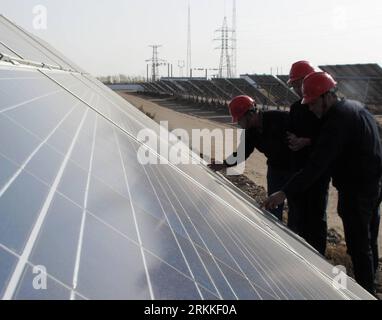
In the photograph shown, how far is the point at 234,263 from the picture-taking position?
2.07m

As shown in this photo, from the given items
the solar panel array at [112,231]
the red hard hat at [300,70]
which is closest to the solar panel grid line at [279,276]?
the solar panel array at [112,231]

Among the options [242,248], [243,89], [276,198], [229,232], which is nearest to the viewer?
[242,248]

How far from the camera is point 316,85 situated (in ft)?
13.9

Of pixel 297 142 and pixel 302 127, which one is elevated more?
pixel 302 127

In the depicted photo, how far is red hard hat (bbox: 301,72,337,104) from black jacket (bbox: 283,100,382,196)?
18 centimetres

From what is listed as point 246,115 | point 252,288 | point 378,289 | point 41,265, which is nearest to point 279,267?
point 252,288

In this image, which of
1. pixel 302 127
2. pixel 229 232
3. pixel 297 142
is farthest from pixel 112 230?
pixel 302 127

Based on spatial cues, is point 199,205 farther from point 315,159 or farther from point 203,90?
point 203,90

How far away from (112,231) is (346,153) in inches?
122

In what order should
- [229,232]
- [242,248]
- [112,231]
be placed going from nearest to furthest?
[112,231] < [242,248] < [229,232]

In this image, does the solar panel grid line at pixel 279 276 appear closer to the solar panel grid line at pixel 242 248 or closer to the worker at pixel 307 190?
the solar panel grid line at pixel 242 248

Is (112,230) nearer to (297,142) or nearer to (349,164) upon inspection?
(349,164)

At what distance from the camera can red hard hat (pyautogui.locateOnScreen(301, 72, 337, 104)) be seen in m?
4.19

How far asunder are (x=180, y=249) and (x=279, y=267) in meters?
0.86
